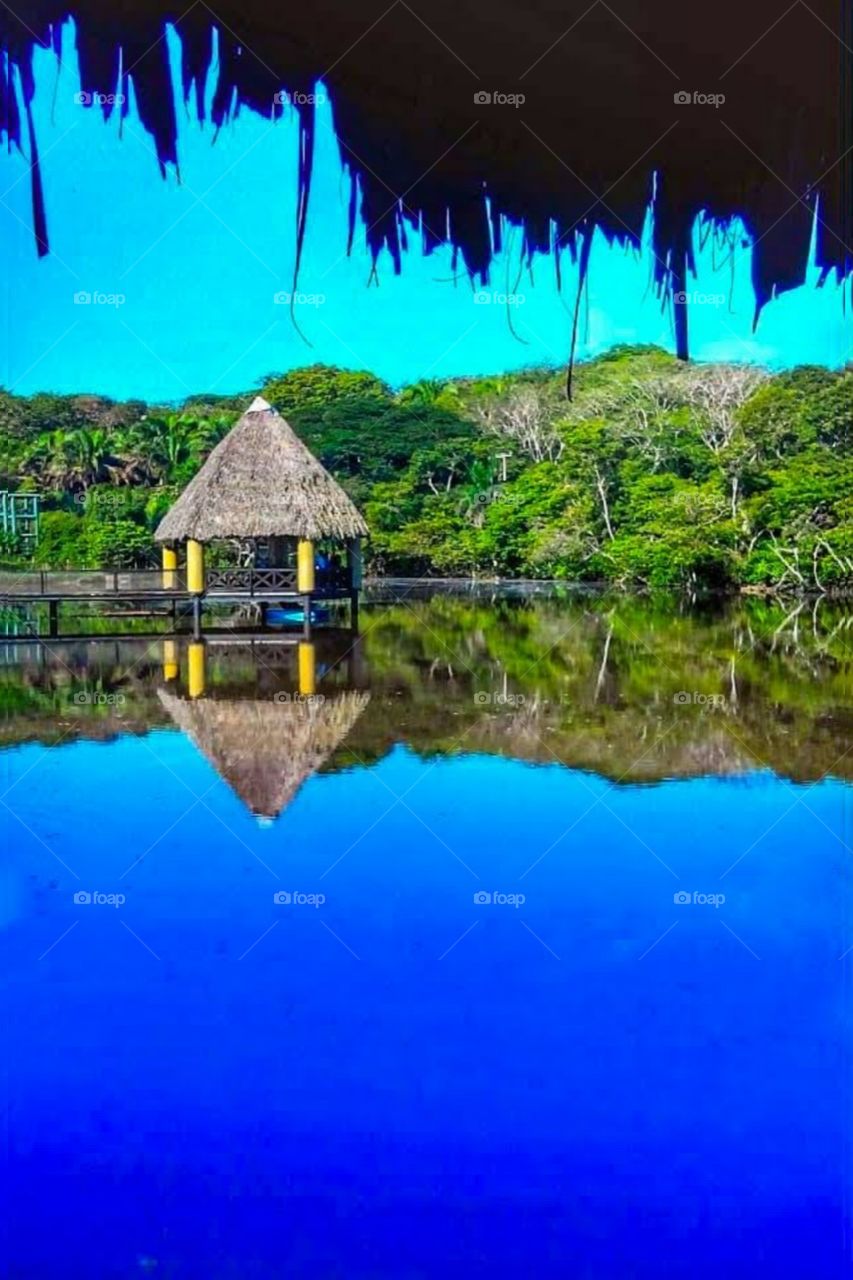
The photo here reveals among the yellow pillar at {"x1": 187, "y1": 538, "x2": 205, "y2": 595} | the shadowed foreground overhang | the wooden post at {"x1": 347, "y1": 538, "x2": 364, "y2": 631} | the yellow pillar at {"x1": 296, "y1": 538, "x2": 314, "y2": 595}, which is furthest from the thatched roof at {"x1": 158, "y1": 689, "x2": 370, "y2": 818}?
the shadowed foreground overhang

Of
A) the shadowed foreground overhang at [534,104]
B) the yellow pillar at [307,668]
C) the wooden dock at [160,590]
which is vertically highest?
the shadowed foreground overhang at [534,104]

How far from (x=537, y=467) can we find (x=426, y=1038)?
430 inches

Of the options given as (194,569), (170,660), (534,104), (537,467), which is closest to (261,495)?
(194,569)

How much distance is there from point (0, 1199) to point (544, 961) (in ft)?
A: 4.62

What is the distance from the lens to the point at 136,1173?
7.50 ft

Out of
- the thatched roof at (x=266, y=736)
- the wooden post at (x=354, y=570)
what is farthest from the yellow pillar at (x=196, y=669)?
the wooden post at (x=354, y=570)

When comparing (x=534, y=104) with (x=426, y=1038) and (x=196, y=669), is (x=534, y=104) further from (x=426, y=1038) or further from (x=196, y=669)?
(x=426, y=1038)

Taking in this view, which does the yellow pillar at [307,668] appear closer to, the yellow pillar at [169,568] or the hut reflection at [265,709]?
the hut reflection at [265,709]

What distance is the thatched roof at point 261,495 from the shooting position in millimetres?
8547

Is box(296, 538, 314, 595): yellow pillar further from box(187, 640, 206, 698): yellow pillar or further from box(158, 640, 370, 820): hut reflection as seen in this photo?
box(187, 640, 206, 698): yellow pillar

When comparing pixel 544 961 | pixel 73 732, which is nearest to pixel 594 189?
pixel 73 732

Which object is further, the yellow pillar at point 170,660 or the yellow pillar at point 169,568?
the yellow pillar at point 169,568

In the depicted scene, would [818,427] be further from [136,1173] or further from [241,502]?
[136,1173]

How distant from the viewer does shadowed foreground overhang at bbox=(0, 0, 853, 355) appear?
21.9 feet
